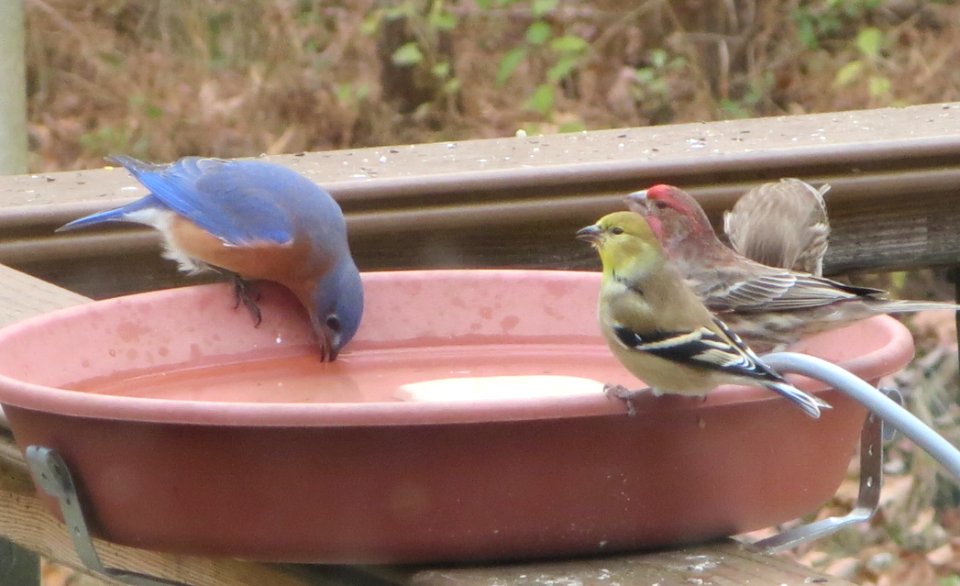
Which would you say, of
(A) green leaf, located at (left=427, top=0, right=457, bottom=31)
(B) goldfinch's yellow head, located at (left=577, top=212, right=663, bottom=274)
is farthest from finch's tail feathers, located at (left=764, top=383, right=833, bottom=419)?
(A) green leaf, located at (left=427, top=0, right=457, bottom=31)

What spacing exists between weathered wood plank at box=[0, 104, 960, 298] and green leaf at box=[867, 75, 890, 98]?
652 centimetres

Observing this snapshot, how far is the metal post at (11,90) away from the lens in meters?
4.56

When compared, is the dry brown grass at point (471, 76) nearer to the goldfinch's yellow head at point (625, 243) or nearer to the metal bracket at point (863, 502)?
the goldfinch's yellow head at point (625, 243)

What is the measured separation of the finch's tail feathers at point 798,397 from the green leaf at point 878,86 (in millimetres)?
8666

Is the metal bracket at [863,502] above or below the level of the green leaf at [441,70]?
above

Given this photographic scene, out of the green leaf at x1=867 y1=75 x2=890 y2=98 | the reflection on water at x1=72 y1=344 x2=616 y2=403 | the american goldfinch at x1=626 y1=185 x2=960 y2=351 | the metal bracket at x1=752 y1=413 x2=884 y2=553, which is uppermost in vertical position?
the metal bracket at x1=752 y1=413 x2=884 y2=553

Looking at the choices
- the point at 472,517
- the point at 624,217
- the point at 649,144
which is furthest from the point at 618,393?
the point at 649,144

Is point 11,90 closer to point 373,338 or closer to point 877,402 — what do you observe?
point 373,338

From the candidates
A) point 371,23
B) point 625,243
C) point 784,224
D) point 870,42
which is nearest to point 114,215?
point 625,243

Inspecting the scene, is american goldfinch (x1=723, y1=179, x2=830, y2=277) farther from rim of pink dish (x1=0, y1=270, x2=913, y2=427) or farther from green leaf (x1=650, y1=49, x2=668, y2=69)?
green leaf (x1=650, y1=49, x2=668, y2=69)

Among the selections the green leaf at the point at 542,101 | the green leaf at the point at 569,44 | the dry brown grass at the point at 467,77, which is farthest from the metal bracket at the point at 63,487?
the dry brown grass at the point at 467,77

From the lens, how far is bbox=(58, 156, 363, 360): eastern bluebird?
2.74m

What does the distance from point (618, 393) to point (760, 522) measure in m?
0.29

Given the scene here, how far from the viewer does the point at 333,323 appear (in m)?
2.64
